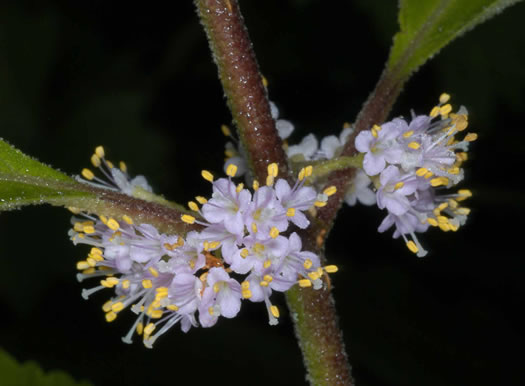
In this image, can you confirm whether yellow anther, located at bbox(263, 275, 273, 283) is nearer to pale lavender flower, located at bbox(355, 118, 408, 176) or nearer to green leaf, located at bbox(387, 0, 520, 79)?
pale lavender flower, located at bbox(355, 118, 408, 176)

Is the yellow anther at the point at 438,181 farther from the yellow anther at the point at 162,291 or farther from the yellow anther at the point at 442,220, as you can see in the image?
the yellow anther at the point at 162,291

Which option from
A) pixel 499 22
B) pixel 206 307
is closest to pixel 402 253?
pixel 499 22

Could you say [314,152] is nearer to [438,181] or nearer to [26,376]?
[438,181]

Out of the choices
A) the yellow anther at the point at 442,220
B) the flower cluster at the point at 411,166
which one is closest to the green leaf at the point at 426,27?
the flower cluster at the point at 411,166

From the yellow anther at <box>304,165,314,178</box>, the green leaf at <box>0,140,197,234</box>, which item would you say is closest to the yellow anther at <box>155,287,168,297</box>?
the green leaf at <box>0,140,197,234</box>

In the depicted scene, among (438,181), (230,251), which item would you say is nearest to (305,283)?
(230,251)
